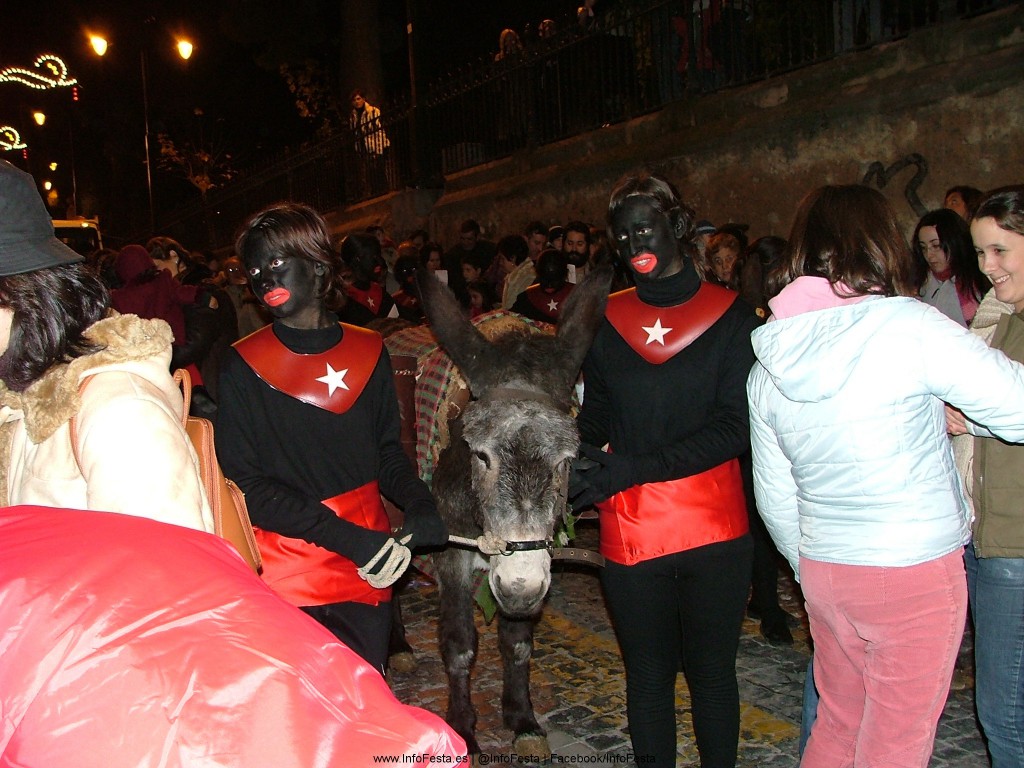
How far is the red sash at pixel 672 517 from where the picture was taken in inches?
121

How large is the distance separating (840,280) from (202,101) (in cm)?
3328

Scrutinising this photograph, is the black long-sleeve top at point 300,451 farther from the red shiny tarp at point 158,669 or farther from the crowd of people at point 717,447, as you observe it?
the red shiny tarp at point 158,669

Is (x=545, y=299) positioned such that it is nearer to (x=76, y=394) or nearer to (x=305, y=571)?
(x=305, y=571)

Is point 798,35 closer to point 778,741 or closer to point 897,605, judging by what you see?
point 778,741

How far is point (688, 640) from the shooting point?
312cm

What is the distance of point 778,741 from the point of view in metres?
4.27

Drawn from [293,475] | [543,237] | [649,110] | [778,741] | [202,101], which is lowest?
[778,741]

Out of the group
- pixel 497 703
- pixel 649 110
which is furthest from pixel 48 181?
pixel 497 703

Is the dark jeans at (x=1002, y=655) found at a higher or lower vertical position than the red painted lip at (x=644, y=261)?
lower

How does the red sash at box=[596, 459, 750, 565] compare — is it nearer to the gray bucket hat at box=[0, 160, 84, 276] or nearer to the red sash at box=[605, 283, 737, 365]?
the red sash at box=[605, 283, 737, 365]

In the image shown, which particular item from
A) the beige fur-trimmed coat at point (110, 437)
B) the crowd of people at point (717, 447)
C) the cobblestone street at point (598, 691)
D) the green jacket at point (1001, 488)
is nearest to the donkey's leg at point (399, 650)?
the cobblestone street at point (598, 691)

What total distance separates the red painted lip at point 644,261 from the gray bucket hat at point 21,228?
6.57 ft

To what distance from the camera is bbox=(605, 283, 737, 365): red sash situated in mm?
3141

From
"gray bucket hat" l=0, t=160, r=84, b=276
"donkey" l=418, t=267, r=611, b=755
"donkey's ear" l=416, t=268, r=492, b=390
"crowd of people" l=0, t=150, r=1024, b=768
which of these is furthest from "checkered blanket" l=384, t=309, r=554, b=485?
"gray bucket hat" l=0, t=160, r=84, b=276
